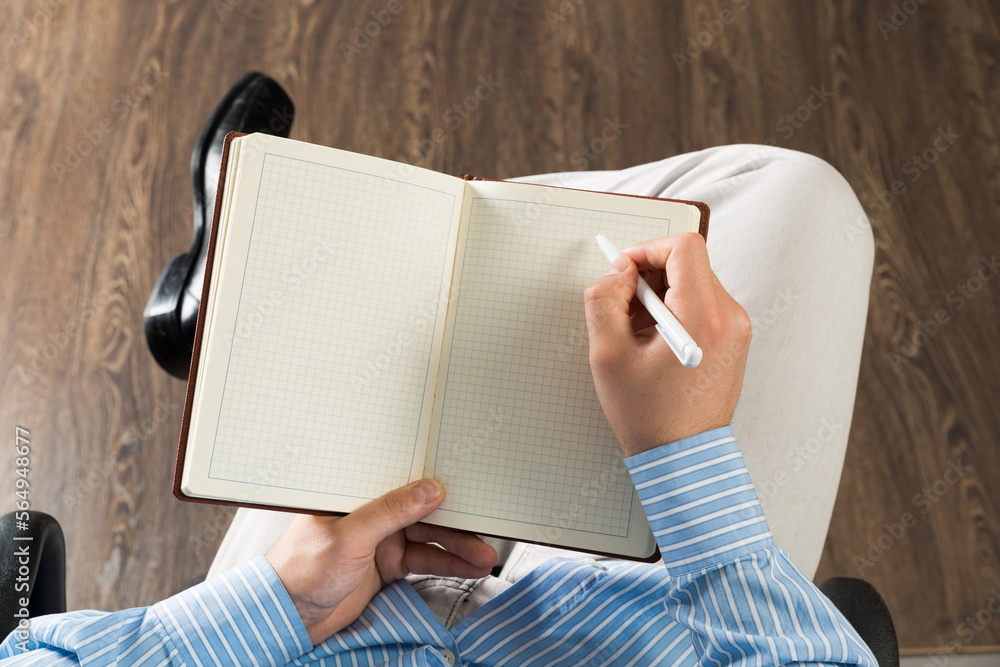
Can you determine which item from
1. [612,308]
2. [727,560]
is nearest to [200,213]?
[612,308]

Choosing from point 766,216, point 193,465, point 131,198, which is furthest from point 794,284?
point 131,198

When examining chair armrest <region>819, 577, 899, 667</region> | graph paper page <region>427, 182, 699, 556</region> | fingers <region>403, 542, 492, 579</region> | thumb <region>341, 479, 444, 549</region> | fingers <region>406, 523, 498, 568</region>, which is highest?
graph paper page <region>427, 182, 699, 556</region>

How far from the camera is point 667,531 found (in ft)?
1.63

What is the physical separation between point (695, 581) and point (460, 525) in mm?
180

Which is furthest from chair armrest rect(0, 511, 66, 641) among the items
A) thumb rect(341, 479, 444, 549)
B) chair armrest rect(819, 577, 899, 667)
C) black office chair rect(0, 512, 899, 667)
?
chair armrest rect(819, 577, 899, 667)

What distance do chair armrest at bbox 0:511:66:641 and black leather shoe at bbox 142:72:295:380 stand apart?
1.25 feet

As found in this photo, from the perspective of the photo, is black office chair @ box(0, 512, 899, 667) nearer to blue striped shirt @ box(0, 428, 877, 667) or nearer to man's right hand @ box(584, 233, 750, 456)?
blue striped shirt @ box(0, 428, 877, 667)

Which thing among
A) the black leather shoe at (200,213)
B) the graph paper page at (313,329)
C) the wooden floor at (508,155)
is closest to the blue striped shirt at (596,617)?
the graph paper page at (313,329)

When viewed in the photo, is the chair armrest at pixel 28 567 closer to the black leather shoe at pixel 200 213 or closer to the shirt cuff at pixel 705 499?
the black leather shoe at pixel 200 213

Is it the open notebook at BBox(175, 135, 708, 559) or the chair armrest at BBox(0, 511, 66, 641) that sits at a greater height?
the open notebook at BBox(175, 135, 708, 559)

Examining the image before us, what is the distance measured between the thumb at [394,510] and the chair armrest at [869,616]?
1.32 feet

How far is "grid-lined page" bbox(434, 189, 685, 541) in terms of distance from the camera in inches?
21.4

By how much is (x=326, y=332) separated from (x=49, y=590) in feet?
1.23

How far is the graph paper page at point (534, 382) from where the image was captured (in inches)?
21.4
